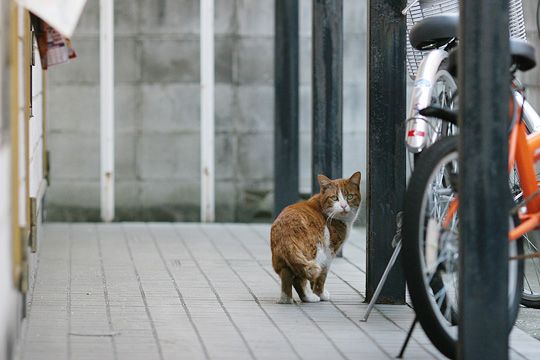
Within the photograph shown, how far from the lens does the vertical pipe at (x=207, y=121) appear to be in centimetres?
1000

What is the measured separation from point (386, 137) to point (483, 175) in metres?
2.14

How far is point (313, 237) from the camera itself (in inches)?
236

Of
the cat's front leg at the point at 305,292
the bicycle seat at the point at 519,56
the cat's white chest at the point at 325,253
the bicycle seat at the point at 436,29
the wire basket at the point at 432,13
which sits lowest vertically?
the cat's front leg at the point at 305,292

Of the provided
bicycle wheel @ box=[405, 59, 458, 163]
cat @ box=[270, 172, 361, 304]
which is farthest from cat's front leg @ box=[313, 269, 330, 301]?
bicycle wheel @ box=[405, 59, 458, 163]

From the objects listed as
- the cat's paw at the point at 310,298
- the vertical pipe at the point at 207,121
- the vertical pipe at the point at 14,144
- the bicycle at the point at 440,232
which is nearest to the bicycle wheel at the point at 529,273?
the bicycle at the point at 440,232

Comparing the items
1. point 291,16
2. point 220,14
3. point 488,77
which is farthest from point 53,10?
point 220,14

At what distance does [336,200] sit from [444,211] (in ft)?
5.33

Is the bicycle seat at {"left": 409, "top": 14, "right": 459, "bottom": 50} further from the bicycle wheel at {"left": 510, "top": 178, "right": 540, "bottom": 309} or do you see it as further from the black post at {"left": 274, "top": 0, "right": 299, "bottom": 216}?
the black post at {"left": 274, "top": 0, "right": 299, "bottom": 216}

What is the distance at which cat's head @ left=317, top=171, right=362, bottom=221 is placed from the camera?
623 centimetres

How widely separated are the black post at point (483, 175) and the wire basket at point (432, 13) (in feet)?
5.83

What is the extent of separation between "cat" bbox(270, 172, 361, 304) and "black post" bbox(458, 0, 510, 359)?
6.52 feet

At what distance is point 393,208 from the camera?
600cm

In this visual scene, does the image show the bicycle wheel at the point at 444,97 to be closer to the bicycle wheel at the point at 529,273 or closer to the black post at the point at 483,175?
the bicycle wheel at the point at 529,273

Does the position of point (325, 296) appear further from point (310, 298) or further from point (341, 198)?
point (341, 198)
